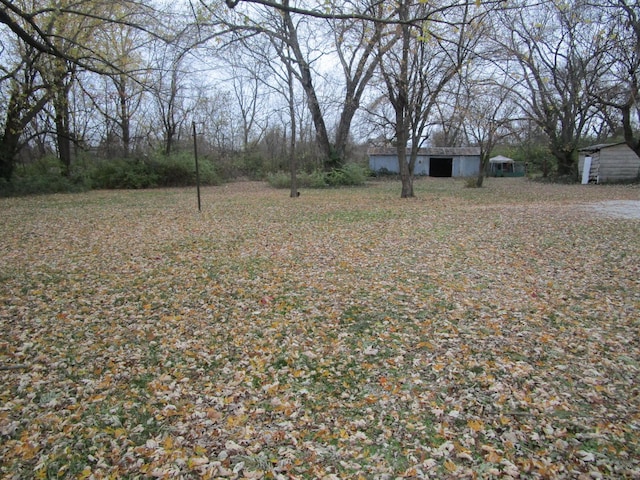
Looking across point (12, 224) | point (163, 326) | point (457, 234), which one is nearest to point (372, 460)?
point (163, 326)

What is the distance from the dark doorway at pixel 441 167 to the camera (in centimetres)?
3891

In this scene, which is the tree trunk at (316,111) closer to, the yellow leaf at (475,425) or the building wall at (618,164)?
the building wall at (618,164)

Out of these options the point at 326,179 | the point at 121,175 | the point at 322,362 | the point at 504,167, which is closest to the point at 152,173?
the point at 121,175

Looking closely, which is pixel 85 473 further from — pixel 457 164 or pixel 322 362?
pixel 457 164

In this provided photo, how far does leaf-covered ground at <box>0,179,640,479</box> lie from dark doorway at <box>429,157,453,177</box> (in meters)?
32.1

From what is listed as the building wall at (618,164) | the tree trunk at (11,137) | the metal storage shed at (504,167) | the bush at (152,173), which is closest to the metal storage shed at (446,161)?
the metal storage shed at (504,167)

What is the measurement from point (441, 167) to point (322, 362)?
38.4m

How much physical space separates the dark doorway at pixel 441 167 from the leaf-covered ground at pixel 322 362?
32.1 meters

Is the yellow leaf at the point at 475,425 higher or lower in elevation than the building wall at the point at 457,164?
lower

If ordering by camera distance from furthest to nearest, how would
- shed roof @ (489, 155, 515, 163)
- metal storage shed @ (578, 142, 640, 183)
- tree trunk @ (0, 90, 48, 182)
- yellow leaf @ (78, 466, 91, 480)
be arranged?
shed roof @ (489, 155, 515, 163), metal storage shed @ (578, 142, 640, 183), tree trunk @ (0, 90, 48, 182), yellow leaf @ (78, 466, 91, 480)

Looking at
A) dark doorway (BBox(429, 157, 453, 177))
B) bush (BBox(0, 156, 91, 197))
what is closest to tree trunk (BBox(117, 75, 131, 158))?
bush (BBox(0, 156, 91, 197))

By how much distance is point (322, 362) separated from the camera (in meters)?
3.64

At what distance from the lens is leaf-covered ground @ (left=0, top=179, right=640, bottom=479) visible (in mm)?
2490

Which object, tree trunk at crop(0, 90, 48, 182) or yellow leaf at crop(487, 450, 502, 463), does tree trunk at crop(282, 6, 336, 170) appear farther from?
yellow leaf at crop(487, 450, 502, 463)
